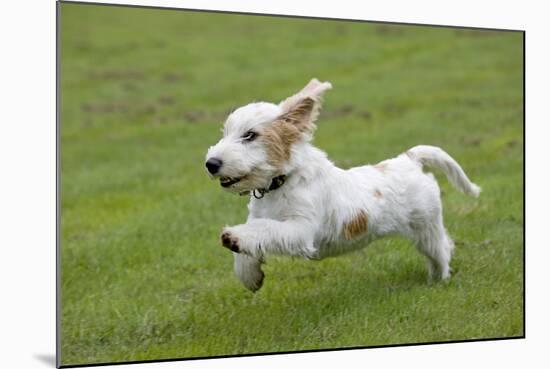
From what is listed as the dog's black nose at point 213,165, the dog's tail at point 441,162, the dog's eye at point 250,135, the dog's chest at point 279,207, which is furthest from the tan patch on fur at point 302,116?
the dog's tail at point 441,162

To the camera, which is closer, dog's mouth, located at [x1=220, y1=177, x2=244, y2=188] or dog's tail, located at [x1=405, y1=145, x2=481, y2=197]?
dog's mouth, located at [x1=220, y1=177, x2=244, y2=188]

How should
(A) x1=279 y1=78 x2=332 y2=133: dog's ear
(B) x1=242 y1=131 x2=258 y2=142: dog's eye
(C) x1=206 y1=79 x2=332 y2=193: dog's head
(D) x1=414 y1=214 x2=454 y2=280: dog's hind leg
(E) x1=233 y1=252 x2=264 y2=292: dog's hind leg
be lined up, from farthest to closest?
(D) x1=414 y1=214 x2=454 y2=280: dog's hind leg < (E) x1=233 y1=252 x2=264 y2=292: dog's hind leg < (A) x1=279 y1=78 x2=332 y2=133: dog's ear < (B) x1=242 y1=131 x2=258 y2=142: dog's eye < (C) x1=206 y1=79 x2=332 y2=193: dog's head

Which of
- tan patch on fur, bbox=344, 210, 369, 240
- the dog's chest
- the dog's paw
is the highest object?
the dog's chest

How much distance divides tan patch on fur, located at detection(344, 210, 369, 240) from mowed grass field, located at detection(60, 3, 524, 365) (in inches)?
27.5

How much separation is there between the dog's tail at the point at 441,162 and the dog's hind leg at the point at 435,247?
0.43 metres

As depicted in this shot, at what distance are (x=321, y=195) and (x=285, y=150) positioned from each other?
0.40 m

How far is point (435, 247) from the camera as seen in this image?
5941 millimetres

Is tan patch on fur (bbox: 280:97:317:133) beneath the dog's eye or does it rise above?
above

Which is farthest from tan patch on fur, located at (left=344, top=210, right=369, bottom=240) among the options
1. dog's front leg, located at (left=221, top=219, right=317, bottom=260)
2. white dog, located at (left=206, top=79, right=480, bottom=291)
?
dog's front leg, located at (left=221, top=219, right=317, bottom=260)

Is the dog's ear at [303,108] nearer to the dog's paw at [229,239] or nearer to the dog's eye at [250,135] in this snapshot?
the dog's eye at [250,135]

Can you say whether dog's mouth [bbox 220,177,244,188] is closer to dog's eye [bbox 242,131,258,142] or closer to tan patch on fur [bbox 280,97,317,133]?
dog's eye [bbox 242,131,258,142]

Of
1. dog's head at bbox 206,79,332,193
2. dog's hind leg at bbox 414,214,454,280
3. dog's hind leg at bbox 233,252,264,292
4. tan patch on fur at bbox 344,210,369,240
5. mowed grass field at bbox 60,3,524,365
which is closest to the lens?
dog's head at bbox 206,79,332,193

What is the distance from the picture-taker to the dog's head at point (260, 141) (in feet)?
15.0

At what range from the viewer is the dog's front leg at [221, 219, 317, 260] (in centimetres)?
448
